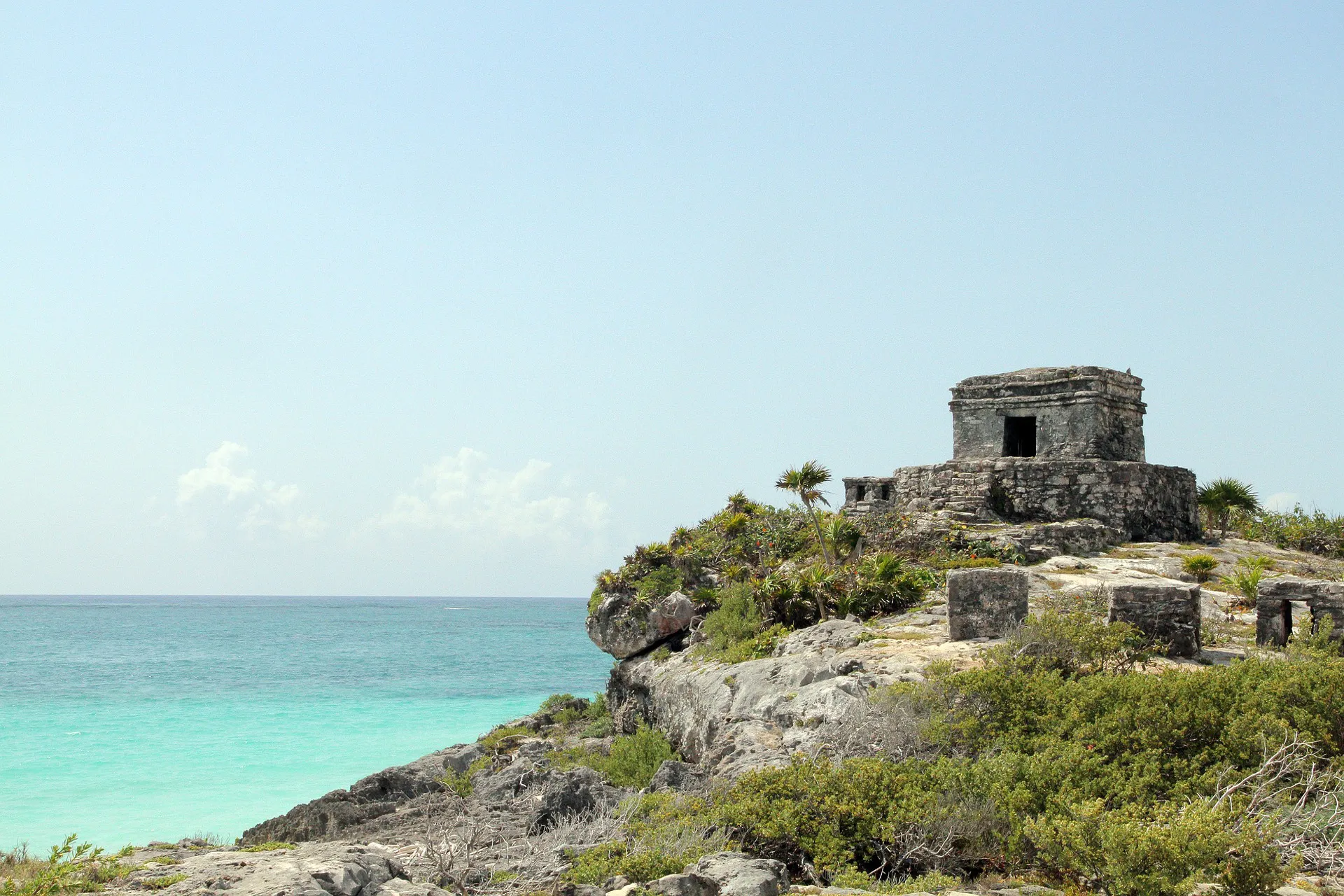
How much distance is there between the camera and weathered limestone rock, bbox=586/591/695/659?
18500 millimetres

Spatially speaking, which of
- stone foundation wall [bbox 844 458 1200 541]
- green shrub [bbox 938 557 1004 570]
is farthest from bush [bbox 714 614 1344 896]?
stone foundation wall [bbox 844 458 1200 541]

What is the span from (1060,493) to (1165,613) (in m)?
7.95

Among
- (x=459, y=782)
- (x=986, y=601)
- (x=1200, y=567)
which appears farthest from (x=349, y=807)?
(x=1200, y=567)

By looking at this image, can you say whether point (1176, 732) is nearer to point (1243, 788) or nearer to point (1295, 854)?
point (1243, 788)

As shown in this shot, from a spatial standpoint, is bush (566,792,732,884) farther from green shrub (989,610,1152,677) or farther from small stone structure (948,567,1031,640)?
small stone structure (948,567,1031,640)

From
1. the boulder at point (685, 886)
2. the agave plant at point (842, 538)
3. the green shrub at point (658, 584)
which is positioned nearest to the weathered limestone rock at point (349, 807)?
the green shrub at point (658, 584)

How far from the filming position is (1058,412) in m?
20.0

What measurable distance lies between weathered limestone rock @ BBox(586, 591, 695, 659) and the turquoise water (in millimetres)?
8822

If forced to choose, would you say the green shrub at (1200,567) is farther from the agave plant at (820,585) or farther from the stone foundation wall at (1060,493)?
the agave plant at (820,585)

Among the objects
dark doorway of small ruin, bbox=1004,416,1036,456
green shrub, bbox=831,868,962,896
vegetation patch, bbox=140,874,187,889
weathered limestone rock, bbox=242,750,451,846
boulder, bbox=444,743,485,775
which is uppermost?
dark doorway of small ruin, bbox=1004,416,1036,456

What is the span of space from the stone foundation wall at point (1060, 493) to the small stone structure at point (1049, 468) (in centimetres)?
2

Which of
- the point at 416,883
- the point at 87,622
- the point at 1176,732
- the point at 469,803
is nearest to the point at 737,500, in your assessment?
the point at 469,803

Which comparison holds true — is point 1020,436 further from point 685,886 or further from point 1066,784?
point 685,886

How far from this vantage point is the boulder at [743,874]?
5.96 meters
